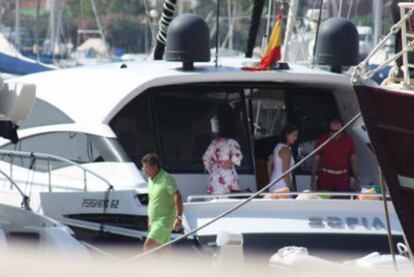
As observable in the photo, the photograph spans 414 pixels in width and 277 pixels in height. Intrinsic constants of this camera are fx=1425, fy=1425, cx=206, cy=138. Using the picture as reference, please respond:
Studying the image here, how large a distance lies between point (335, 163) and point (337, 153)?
113 millimetres

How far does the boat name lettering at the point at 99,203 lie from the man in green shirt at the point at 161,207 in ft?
1.37

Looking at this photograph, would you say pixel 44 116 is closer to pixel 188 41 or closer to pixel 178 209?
pixel 188 41

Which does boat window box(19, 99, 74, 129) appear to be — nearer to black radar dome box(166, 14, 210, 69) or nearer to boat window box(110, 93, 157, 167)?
boat window box(110, 93, 157, 167)

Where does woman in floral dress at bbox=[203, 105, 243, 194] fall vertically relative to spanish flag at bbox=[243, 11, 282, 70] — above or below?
below

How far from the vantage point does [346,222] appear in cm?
1282

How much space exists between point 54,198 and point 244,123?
2362 mm

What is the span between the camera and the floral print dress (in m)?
13.8

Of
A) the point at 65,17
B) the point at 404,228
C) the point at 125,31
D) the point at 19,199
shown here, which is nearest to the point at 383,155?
the point at 404,228

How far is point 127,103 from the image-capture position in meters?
13.7

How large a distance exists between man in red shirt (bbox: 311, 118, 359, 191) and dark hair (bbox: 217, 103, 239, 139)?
871 millimetres

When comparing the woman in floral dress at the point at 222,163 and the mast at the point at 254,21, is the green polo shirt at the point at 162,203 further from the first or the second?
the mast at the point at 254,21

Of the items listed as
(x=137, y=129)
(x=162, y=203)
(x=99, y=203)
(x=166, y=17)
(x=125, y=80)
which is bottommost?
(x=99, y=203)

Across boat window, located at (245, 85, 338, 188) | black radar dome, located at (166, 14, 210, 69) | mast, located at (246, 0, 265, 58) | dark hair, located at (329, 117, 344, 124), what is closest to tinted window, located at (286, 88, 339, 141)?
boat window, located at (245, 85, 338, 188)

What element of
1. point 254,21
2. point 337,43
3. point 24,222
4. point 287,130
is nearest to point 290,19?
point 254,21
